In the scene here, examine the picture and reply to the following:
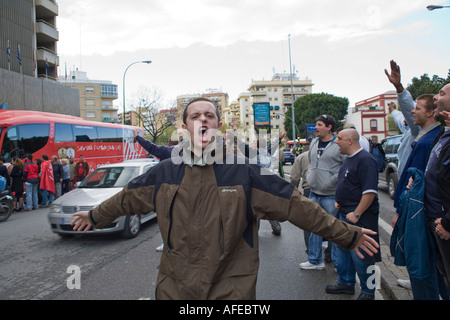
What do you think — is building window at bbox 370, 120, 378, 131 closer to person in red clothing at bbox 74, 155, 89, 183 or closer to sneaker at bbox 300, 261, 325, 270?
person in red clothing at bbox 74, 155, 89, 183

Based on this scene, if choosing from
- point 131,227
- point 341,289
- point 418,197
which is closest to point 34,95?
point 131,227

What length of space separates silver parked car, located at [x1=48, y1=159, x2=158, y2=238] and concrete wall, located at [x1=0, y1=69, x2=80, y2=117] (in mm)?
21540

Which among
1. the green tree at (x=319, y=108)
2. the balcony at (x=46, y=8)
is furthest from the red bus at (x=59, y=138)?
the green tree at (x=319, y=108)

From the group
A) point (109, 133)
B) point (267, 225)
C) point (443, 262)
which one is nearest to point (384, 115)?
point (109, 133)

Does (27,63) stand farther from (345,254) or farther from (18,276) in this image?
(345,254)

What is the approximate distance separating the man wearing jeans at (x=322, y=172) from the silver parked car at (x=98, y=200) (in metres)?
3.69

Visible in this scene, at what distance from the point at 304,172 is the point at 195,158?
3.84 metres

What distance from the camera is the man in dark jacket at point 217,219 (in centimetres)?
200

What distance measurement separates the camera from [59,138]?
17625 millimetres

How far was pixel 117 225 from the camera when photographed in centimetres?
698

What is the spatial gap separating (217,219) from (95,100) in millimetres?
89046

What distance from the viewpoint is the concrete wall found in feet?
84.6

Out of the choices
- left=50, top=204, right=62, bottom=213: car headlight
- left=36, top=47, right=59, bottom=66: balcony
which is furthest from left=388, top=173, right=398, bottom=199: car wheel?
left=36, top=47, right=59, bottom=66: balcony

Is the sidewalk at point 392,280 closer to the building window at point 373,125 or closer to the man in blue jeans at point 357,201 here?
the man in blue jeans at point 357,201
